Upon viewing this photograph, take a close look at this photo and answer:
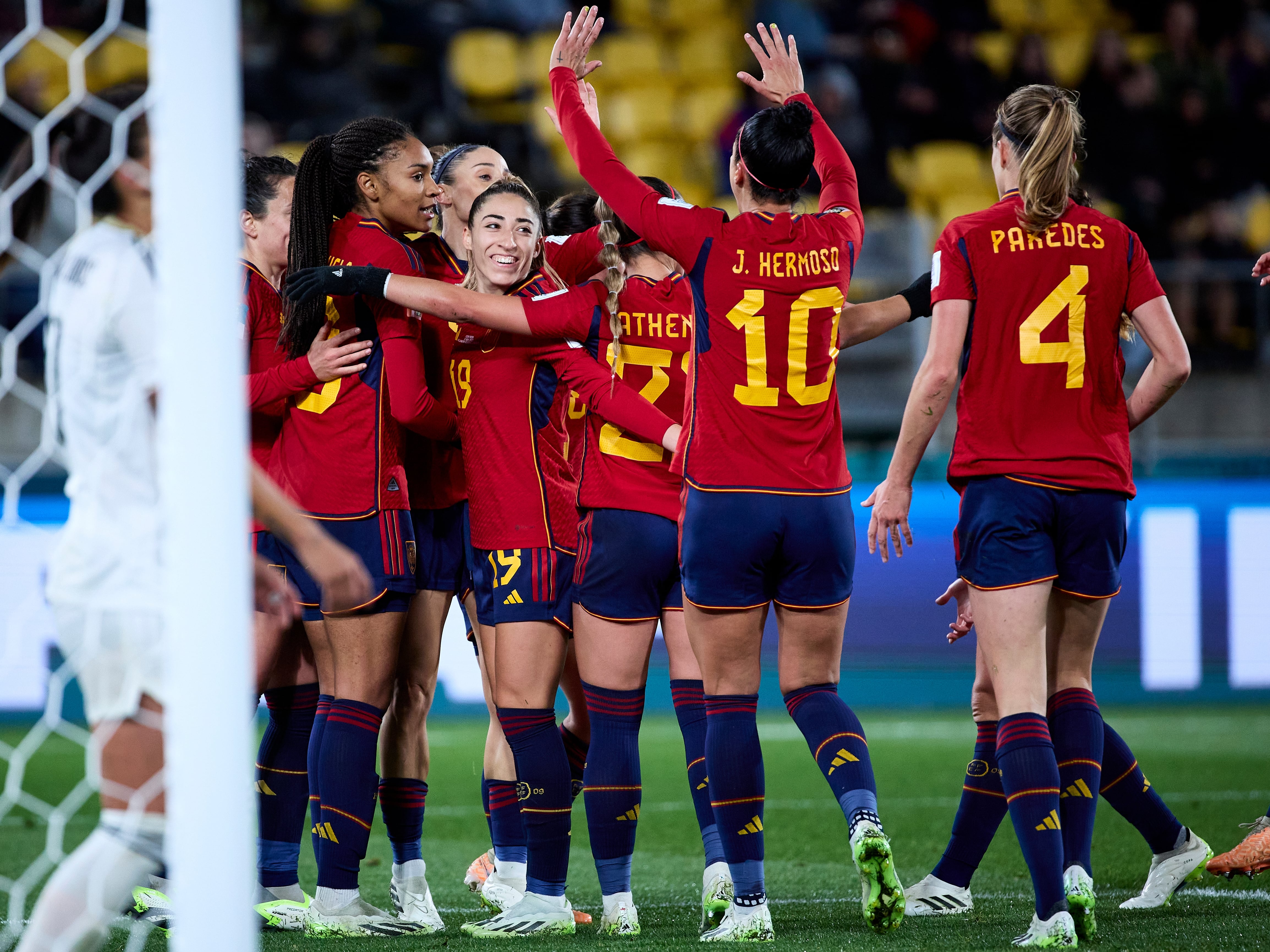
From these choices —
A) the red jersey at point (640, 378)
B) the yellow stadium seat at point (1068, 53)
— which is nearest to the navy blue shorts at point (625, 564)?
the red jersey at point (640, 378)

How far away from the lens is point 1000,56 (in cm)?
1403

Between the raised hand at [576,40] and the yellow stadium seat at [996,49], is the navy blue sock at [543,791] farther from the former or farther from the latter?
the yellow stadium seat at [996,49]

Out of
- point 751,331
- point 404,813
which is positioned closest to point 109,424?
point 751,331

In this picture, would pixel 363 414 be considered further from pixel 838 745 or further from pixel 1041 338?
pixel 1041 338

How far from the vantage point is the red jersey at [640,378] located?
13.5ft

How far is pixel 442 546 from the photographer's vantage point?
4.39 m

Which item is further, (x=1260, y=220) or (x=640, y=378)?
(x=1260, y=220)

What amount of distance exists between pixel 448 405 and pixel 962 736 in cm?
551

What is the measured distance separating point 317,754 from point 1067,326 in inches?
97.5

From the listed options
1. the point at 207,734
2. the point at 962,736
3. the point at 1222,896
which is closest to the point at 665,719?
the point at 962,736

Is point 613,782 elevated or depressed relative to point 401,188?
depressed

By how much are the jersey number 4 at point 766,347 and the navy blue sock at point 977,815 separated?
47.9 inches

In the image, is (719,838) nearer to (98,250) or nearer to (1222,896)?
(1222,896)

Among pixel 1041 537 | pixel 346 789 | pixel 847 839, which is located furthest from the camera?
pixel 847 839
